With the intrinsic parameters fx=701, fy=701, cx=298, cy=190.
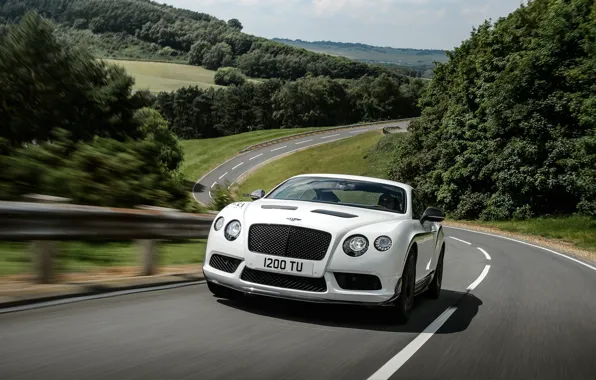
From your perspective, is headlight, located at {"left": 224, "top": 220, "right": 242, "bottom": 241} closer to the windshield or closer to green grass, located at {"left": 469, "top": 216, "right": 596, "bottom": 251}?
the windshield

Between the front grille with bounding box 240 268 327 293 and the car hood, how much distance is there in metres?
0.46

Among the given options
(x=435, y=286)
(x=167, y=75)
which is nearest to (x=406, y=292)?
(x=435, y=286)

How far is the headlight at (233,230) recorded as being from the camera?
6.61 meters

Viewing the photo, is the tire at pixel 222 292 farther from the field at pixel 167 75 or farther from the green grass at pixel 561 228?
the field at pixel 167 75

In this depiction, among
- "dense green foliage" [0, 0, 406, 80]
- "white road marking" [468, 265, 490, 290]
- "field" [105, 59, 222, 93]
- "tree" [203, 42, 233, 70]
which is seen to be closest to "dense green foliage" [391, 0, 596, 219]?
"white road marking" [468, 265, 490, 290]

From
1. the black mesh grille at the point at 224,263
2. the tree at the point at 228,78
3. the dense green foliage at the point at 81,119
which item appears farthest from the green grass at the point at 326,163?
the tree at the point at 228,78

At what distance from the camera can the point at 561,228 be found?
115 ft

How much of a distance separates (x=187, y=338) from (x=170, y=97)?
106627mm

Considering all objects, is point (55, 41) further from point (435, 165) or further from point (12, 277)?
point (435, 165)

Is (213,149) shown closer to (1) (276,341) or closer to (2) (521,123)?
(2) (521,123)

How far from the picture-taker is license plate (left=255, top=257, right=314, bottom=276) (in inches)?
246

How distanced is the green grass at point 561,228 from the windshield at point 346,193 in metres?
22.6

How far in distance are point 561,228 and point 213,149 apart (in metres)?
58.1

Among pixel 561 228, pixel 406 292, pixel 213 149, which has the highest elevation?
pixel 406 292
